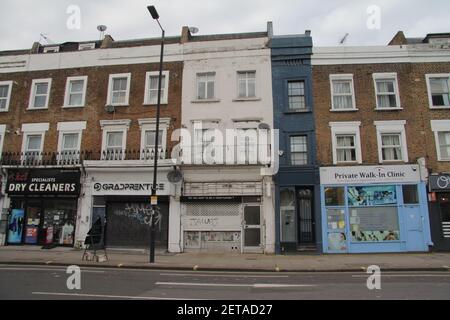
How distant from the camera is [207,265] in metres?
13.5

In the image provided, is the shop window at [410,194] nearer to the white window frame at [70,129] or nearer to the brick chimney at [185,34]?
the brick chimney at [185,34]

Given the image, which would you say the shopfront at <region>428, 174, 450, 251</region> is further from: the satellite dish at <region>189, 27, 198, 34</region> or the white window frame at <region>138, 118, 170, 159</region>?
the satellite dish at <region>189, 27, 198, 34</region>

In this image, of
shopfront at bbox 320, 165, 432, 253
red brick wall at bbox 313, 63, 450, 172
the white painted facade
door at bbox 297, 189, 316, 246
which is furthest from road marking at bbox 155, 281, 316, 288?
red brick wall at bbox 313, 63, 450, 172

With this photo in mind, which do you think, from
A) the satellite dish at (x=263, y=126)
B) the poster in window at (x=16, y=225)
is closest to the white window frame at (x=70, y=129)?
the poster in window at (x=16, y=225)

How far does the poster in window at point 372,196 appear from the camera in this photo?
17.7m

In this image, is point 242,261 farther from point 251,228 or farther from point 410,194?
point 410,194

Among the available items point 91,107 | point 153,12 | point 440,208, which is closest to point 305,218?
point 440,208

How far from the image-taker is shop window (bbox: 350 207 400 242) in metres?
17.5

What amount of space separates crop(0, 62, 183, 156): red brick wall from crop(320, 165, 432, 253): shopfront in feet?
30.5

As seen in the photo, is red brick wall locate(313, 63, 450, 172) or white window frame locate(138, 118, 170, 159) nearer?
red brick wall locate(313, 63, 450, 172)

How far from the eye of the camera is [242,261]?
14.7m

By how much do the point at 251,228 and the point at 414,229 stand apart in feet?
26.6
